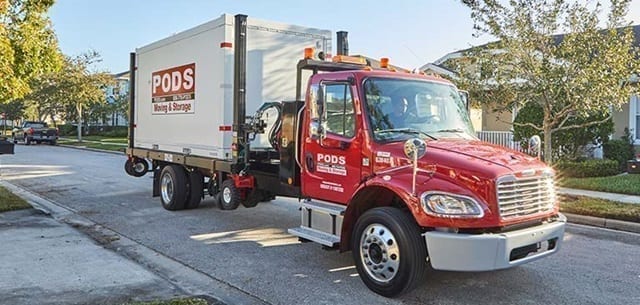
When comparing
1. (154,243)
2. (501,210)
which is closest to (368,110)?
(501,210)

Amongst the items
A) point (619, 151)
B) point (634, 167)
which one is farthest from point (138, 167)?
point (619, 151)

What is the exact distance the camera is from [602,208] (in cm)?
1016

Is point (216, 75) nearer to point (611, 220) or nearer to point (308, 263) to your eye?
point (308, 263)

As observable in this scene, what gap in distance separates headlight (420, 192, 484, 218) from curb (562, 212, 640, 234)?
18.2ft

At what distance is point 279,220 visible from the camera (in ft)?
31.3

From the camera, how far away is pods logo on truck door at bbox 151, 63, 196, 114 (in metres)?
9.64

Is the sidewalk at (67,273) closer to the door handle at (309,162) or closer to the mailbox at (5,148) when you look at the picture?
the door handle at (309,162)

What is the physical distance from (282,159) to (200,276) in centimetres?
197

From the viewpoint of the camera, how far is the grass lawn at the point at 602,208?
9555 millimetres

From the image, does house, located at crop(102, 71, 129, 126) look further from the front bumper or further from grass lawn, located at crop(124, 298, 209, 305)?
the front bumper

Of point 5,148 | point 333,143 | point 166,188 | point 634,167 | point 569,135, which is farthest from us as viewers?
point 569,135

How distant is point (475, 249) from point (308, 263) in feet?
8.09

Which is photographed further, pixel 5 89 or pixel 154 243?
pixel 5 89

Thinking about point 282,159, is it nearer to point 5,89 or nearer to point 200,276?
point 200,276
